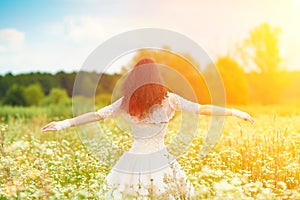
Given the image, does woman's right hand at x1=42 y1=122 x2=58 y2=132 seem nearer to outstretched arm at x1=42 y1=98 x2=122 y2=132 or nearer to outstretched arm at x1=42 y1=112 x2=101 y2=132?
outstretched arm at x1=42 y1=112 x2=101 y2=132

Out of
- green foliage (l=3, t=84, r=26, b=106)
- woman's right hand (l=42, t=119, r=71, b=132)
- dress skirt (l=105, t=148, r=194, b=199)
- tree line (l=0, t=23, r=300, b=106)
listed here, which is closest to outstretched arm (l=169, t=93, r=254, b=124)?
dress skirt (l=105, t=148, r=194, b=199)

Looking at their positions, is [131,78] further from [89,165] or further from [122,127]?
[122,127]

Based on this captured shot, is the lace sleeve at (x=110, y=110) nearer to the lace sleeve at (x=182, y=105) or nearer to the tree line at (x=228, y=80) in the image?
the lace sleeve at (x=182, y=105)

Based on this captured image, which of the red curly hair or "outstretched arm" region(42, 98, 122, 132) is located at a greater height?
the red curly hair

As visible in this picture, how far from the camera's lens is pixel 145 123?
20.2ft

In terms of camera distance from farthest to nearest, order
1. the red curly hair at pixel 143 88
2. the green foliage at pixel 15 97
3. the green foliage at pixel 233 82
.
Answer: the green foliage at pixel 15 97 < the green foliage at pixel 233 82 < the red curly hair at pixel 143 88

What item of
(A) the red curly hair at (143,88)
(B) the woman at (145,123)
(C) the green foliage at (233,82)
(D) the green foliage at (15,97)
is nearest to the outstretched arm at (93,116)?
(B) the woman at (145,123)

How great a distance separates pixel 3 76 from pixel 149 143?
34670 millimetres

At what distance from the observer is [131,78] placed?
589cm

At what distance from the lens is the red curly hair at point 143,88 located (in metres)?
5.89

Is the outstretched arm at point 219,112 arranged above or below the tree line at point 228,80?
below

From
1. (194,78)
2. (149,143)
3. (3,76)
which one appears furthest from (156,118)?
(3,76)

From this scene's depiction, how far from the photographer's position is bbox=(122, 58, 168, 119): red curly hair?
589cm

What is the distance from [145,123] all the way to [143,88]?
1.65 ft
